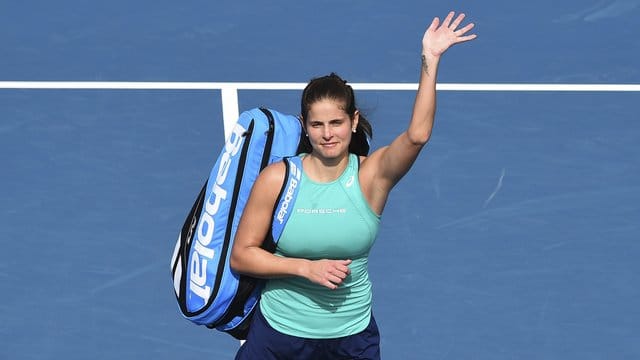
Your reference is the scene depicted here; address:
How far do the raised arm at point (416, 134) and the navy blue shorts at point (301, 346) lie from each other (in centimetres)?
55

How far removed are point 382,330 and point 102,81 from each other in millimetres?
3234

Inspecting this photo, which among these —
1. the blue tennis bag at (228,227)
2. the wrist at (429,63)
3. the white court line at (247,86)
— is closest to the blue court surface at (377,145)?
the white court line at (247,86)

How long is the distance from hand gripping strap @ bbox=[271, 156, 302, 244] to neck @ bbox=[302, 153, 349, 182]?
0.06 metres

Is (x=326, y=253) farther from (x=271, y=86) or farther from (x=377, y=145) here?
(x=271, y=86)

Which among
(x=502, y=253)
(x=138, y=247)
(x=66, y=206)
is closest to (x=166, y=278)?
(x=138, y=247)

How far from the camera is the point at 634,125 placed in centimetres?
883

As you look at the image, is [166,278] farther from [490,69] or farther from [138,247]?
[490,69]

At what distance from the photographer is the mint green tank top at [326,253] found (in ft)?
16.9

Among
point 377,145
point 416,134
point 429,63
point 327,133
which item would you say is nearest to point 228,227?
point 327,133

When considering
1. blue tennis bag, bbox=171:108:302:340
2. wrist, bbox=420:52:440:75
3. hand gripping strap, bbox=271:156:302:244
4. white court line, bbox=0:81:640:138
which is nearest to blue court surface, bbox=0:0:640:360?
white court line, bbox=0:81:640:138

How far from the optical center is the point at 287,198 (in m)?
5.16

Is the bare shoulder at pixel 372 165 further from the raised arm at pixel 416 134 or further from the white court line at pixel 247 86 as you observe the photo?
the white court line at pixel 247 86

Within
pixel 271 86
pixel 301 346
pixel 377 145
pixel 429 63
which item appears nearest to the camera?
pixel 429 63

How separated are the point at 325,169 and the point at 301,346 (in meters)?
0.71
